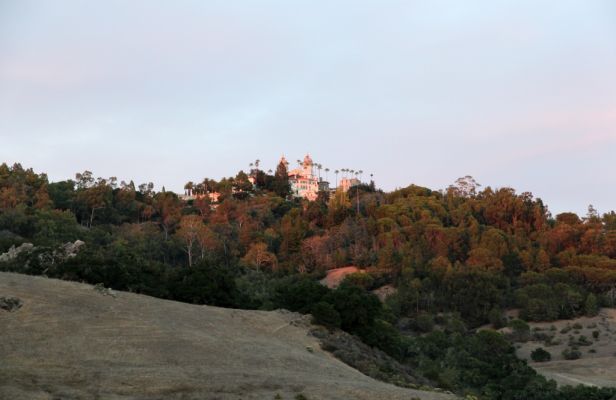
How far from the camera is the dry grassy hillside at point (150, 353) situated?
1936 centimetres

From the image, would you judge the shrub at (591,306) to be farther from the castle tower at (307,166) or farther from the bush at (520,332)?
the castle tower at (307,166)

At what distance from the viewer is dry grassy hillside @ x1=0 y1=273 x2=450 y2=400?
1936cm

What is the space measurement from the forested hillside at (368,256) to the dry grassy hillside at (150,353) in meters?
6.11

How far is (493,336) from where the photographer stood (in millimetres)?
49844

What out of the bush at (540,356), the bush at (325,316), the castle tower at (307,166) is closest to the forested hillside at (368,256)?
the bush at (325,316)

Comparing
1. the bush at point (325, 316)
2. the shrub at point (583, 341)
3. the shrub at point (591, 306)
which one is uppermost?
the bush at point (325, 316)

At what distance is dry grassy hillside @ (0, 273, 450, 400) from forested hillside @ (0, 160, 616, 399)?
6105mm

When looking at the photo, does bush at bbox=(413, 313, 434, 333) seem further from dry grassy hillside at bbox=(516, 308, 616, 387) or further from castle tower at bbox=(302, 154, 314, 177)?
castle tower at bbox=(302, 154, 314, 177)

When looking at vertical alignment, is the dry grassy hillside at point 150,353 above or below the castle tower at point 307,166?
below

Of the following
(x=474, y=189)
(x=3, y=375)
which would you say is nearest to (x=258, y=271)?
(x=474, y=189)

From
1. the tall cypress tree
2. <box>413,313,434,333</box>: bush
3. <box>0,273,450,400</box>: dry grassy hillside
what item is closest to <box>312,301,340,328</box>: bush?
<box>0,273,450,400</box>: dry grassy hillside

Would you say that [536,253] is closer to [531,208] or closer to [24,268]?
[531,208]

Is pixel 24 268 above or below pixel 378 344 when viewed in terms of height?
above

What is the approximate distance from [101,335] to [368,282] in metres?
51.2
